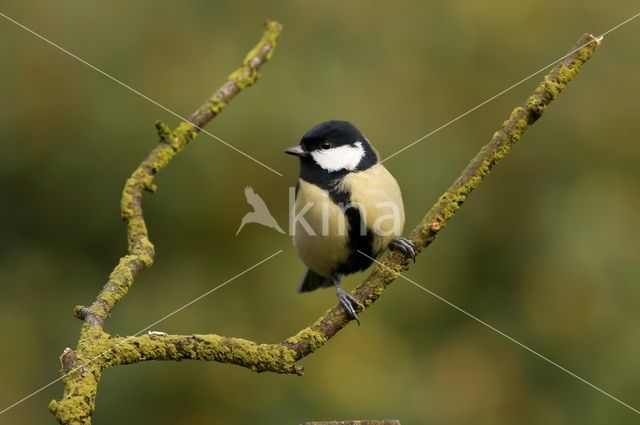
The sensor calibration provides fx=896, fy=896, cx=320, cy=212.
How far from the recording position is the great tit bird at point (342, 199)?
7.15 feet

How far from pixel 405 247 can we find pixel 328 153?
43 cm

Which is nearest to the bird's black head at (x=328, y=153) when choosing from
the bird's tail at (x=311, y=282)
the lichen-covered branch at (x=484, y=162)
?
the lichen-covered branch at (x=484, y=162)

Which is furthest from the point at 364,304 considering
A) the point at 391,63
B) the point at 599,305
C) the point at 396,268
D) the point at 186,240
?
the point at 391,63

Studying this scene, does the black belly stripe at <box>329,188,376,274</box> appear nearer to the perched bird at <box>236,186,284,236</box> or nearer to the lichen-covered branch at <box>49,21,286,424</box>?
the lichen-covered branch at <box>49,21,286,424</box>

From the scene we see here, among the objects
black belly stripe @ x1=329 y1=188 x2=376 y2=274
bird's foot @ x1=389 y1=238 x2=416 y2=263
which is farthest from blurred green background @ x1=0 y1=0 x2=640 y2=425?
bird's foot @ x1=389 y1=238 x2=416 y2=263

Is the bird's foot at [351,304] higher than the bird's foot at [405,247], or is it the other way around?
the bird's foot at [405,247]

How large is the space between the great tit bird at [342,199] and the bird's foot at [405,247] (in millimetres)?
148

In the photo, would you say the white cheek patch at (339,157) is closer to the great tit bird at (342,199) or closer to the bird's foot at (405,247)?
Result: the great tit bird at (342,199)

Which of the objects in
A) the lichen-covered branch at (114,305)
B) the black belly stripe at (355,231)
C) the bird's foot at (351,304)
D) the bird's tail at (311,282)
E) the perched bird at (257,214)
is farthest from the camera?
the perched bird at (257,214)

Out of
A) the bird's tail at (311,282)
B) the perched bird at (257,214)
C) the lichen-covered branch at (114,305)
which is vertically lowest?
the lichen-covered branch at (114,305)

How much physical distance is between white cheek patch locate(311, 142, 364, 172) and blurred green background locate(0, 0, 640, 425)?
1.11m

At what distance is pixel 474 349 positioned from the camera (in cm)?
362

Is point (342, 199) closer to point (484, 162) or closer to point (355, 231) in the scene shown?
point (355, 231)

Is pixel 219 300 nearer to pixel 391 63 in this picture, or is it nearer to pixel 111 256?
pixel 111 256
